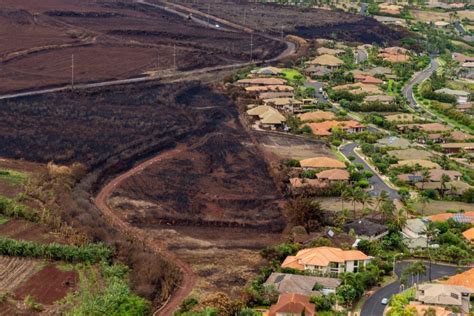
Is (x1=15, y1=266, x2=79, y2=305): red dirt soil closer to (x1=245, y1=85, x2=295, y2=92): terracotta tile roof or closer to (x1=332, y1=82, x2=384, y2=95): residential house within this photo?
(x1=245, y1=85, x2=295, y2=92): terracotta tile roof

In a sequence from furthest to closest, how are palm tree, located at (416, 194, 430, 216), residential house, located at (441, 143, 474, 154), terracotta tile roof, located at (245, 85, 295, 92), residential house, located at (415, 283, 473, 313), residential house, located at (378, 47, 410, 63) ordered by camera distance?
1. residential house, located at (378, 47, 410, 63)
2. terracotta tile roof, located at (245, 85, 295, 92)
3. residential house, located at (441, 143, 474, 154)
4. palm tree, located at (416, 194, 430, 216)
5. residential house, located at (415, 283, 473, 313)

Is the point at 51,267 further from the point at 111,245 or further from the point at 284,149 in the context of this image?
the point at 284,149

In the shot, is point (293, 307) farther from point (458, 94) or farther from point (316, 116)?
point (458, 94)

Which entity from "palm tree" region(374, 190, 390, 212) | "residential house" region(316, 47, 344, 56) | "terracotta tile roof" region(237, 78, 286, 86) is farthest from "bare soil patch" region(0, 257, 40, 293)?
"residential house" region(316, 47, 344, 56)

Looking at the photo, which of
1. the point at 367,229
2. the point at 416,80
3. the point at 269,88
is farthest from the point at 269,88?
the point at 367,229

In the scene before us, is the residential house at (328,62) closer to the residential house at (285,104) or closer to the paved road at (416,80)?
the paved road at (416,80)
